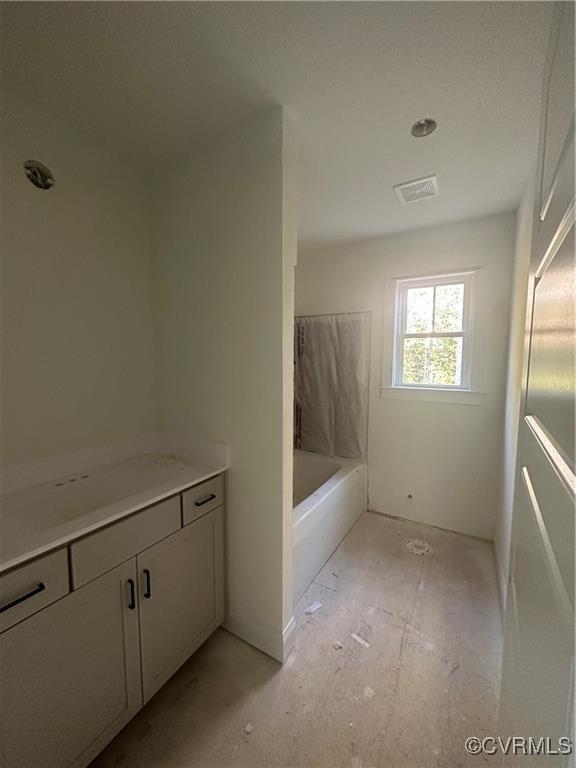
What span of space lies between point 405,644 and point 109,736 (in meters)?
1.33

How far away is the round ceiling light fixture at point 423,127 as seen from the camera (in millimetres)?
1330

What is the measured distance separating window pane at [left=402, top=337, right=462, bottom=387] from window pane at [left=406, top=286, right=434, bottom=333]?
11 centimetres

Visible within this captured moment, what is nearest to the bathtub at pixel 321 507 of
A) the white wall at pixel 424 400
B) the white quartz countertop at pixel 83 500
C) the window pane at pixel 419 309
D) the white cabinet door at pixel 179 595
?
the white wall at pixel 424 400

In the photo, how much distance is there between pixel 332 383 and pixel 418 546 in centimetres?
151

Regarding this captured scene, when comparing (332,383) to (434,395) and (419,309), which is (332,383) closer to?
(434,395)

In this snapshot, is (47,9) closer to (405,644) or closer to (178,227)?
(178,227)

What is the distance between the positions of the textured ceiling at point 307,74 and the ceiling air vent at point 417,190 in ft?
0.26

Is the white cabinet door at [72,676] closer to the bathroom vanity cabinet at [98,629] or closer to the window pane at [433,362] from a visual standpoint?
the bathroom vanity cabinet at [98,629]

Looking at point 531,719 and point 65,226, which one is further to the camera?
point 65,226

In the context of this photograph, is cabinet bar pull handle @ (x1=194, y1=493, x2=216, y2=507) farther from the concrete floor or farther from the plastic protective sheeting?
the plastic protective sheeting

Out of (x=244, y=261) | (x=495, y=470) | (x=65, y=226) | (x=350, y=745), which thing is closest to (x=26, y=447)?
(x=65, y=226)

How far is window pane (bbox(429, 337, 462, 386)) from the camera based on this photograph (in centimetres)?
248

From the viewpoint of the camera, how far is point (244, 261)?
143 cm

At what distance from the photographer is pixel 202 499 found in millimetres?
1433
